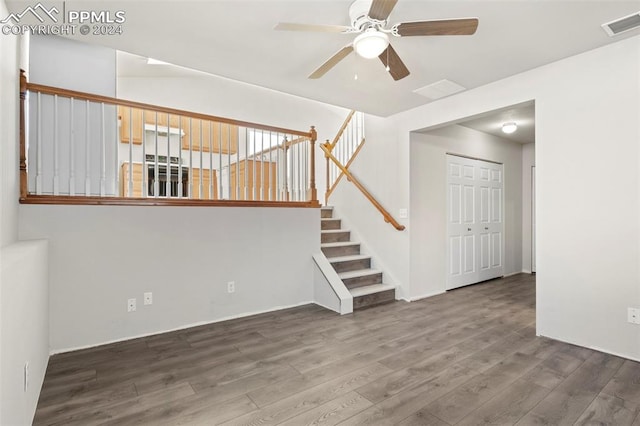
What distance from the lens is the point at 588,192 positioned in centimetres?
289

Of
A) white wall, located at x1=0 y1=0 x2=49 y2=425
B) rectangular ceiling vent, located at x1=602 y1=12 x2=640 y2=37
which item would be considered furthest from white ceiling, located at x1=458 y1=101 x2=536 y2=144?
white wall, located at x1=0 y1=0 x2=49 y2=425

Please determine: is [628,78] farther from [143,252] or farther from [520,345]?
[143,252]

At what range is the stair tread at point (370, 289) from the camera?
4176 mm

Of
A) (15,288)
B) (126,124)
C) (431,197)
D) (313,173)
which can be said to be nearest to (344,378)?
(15,288)

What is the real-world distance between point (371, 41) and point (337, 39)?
629mm

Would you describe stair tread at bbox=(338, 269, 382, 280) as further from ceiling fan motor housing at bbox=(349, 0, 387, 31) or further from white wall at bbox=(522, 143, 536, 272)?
white wall at bbox=(522, 143, 536, 272)

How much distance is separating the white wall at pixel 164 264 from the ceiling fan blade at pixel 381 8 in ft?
8.19

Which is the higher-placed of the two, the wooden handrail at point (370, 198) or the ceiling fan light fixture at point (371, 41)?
the ceiling fan light fixture at point (371, 41)

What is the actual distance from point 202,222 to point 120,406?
6.20ft

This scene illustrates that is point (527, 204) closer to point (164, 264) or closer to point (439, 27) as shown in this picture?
point (439, 27)

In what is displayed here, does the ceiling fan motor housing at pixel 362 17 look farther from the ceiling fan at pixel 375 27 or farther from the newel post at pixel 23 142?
the newel post at pixel 23 142

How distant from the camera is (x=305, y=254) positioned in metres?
4.32

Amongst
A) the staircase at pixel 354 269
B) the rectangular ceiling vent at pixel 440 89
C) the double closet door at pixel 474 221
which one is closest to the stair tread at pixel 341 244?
the staircase at pixel 354 269

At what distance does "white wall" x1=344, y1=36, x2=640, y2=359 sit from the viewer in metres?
2.68
